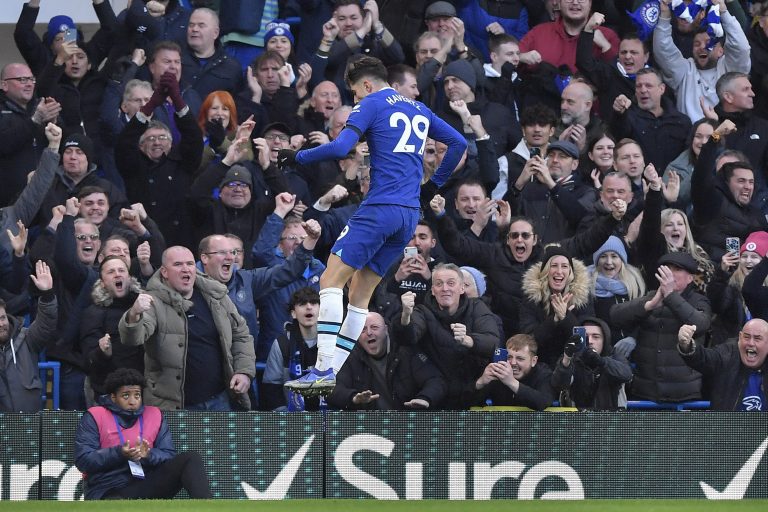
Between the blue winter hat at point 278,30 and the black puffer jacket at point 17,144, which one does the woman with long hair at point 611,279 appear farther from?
the black puffer jacket at point 17,144

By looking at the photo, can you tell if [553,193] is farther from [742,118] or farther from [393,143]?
[393,143]

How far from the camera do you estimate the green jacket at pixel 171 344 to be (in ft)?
43.1

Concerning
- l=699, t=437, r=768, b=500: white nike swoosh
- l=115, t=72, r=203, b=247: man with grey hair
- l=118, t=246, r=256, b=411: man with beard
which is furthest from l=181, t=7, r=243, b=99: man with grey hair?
l=699, t=437, r=768, b=500: white nike swoosh

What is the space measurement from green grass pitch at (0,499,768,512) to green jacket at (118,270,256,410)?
7.84 ft

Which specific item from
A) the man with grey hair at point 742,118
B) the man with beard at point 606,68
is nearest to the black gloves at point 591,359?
the man with grey hair at point 742,118

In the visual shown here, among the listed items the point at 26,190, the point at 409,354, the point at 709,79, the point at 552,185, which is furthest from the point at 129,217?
the point at 709,79

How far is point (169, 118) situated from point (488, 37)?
3.99 m

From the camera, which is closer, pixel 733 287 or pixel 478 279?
pixel 478 279

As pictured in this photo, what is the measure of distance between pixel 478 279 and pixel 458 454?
2043mm

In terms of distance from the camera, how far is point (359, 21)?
682 inches

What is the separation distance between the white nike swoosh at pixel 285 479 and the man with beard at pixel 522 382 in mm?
1580

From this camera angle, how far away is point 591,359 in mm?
12977

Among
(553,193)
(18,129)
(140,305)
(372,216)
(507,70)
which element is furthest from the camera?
(507,70)

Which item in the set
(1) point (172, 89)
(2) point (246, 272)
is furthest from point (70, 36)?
(2) point (246, 272)
